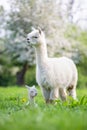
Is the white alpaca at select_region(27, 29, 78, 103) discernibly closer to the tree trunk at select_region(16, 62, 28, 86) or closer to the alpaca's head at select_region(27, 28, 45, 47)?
the alpaca's head at select_region(27, 28, 45, 47)

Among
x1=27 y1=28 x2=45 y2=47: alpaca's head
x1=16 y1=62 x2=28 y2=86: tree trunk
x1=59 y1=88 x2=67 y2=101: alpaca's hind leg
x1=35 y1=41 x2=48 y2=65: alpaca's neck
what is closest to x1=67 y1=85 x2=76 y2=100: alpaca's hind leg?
x1=59 y1=88 x2=67 y2=101: alpaca's hind leg

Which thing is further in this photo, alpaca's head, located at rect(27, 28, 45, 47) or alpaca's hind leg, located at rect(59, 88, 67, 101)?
alpaca's hind leg, located at rect(59, 88, 67, 101)

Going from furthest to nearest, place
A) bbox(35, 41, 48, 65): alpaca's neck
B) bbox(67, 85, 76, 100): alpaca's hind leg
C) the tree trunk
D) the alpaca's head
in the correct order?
the tree trunk < bbox(67, 85, 76, 100): alpaca's hind leg < bbox(35, 41, 48, 65): alpaca's neck < the alpaca's head

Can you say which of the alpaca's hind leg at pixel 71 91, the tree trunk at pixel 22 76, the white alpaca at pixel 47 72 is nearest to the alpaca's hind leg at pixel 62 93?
the white alpaca at pixel 47 72

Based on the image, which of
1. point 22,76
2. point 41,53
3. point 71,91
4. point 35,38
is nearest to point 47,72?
point 41,53

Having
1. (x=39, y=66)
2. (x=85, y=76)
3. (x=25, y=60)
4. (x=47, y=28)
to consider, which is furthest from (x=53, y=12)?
(x=39, y=66)

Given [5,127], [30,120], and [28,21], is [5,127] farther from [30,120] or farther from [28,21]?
[28,21]

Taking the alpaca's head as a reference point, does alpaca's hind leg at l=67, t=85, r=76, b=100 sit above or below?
below

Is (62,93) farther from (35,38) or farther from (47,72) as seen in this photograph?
(35,38)

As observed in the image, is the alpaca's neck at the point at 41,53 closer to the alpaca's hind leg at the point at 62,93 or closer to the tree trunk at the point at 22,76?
the alpaca's hind leg at the point at 62,93

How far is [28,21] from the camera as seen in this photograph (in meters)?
33.5

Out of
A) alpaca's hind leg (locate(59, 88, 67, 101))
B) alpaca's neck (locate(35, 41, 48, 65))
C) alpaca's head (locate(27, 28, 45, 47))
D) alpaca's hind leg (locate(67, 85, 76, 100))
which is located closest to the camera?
alpaca's head (locate(27, 28, 45, 47))

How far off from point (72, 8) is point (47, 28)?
8.38 ft

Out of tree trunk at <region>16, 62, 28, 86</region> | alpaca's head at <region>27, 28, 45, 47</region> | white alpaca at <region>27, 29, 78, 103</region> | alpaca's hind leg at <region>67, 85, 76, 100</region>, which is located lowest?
tree trunk at <region>16, 62, 28, 86</region>
